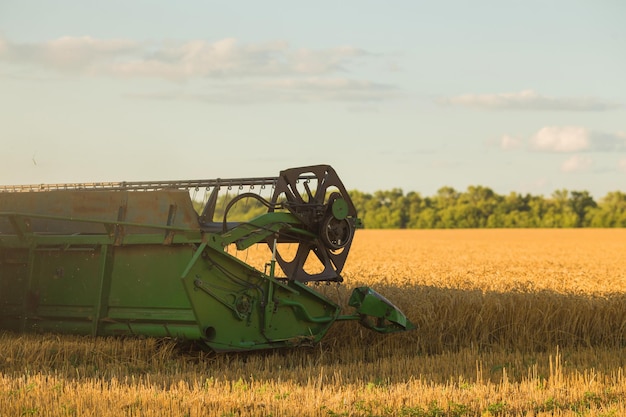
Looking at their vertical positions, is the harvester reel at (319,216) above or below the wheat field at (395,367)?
above

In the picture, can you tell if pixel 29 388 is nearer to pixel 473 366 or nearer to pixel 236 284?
pixel 236 284

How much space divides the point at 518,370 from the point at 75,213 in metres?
5.27

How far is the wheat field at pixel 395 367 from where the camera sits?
6.98 metres

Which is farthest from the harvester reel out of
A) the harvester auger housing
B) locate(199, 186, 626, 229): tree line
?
locate(199, 186, 626, 229): tree line

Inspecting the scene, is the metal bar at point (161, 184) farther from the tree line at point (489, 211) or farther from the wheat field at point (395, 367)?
the tree line at point (489, 211)

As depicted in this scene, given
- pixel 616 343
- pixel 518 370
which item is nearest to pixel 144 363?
pixel 518 370

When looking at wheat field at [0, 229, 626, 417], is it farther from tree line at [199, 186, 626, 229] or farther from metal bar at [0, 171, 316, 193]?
tree line at [199, 186, 626, 229]

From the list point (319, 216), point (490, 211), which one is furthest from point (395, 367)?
point (490, 211)

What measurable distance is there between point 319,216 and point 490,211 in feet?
164

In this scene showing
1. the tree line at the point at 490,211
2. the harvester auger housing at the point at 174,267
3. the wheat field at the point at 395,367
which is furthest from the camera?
the tree line at the point at 490,211

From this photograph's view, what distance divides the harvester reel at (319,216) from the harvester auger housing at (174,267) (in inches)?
0.6

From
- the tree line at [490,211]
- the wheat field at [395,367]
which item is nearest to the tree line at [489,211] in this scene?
the tree line at [490,211]

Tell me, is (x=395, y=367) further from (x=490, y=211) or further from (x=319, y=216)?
(x=490, y=211)

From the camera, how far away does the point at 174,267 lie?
8977 mm
